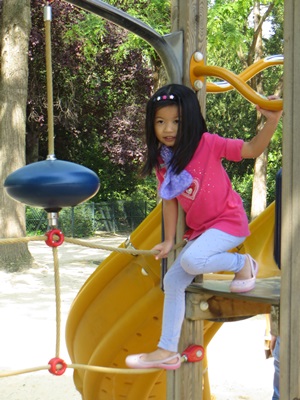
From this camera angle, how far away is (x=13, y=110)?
9156 millimetres

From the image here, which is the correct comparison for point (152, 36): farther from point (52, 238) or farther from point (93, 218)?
point (93, 218)

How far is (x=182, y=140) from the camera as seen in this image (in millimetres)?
2139

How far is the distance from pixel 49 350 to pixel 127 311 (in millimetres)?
2684

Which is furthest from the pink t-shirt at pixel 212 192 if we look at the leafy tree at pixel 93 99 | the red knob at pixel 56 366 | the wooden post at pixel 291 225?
the leafy tree at pixel 93 99

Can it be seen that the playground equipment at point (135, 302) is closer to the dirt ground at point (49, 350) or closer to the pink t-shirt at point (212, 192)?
the pink t-shirt at point (212, 192)

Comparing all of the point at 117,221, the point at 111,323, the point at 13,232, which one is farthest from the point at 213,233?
the point at 117,221

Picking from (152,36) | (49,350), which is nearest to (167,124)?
(152,36)

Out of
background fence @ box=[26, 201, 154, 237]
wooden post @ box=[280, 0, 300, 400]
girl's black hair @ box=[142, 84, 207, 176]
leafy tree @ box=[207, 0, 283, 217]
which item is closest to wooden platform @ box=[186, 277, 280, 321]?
wooden post @ box=[280, 0, 300, 400]

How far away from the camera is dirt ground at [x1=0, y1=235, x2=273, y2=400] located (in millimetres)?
4219

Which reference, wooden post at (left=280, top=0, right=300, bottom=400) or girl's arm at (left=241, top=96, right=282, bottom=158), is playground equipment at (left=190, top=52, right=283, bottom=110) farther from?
wooden post at (left=280, top=0, right=300, bottom=400)

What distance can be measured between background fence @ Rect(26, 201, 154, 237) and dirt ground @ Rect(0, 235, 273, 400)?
8.47 metres

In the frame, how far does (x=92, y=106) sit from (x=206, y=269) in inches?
650

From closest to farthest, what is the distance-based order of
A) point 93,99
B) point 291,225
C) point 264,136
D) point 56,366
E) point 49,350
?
point 291,225 < point 264,136 < point 56,366 < point 49,350 < point 93,99

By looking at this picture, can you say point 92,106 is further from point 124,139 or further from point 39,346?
point 39,346
